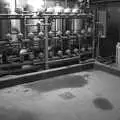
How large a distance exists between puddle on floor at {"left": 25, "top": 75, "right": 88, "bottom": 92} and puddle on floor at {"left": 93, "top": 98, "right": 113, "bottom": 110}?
0.53 metres

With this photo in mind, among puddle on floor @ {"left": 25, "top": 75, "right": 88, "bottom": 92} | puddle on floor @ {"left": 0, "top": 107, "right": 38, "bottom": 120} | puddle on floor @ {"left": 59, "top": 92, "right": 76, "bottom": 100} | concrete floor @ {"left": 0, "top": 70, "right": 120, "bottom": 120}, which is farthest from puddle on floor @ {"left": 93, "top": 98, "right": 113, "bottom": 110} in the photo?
puddle on floor @ {"left": 0, "top": 107, "right": 38, "bottom": 120}

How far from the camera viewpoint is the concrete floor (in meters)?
2.07

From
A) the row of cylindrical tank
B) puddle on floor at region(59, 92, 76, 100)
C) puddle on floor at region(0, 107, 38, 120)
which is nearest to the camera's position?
puddle on floor at region(0, 107, 38, 120)

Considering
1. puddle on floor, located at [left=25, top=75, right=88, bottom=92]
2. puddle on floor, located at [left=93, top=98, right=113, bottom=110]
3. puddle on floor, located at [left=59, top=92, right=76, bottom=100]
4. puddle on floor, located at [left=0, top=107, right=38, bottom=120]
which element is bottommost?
puddle on floor, located at [left=0, top=107, right=38, bottom=120]

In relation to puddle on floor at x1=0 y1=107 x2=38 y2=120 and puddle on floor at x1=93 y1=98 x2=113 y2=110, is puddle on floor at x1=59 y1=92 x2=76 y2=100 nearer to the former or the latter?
puddle on floor at x1=93 y1=98 x2=113 y2=110

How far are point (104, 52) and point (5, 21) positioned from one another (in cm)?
262

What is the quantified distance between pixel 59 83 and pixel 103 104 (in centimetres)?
84

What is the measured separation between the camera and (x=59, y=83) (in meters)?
2.96

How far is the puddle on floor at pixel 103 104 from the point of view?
2.26m

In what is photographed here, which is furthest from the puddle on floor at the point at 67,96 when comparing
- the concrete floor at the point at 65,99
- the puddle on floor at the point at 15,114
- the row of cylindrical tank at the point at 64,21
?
the row of cylindrical tank at the point at 64,21

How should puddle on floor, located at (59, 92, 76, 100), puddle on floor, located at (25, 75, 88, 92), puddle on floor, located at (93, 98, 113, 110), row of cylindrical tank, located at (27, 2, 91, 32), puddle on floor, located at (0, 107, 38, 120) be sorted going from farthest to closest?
row of cylindrical tank, located at (27, 2, 91, 32)
puddle on floor, located at (25, 75, 88, 92)
puddle on floor, located at (59, 92, 76, 100)
puddle on floor, located at (93, 98, 113, 110)
puddle on floor, located at (0, 107, 38, 120)

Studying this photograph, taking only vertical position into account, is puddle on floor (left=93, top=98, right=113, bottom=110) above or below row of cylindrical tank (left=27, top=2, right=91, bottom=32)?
below

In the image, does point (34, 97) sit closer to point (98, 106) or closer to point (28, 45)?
point (98, 106)

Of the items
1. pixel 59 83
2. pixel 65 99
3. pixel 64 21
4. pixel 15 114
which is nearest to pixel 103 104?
pixel 65 99
